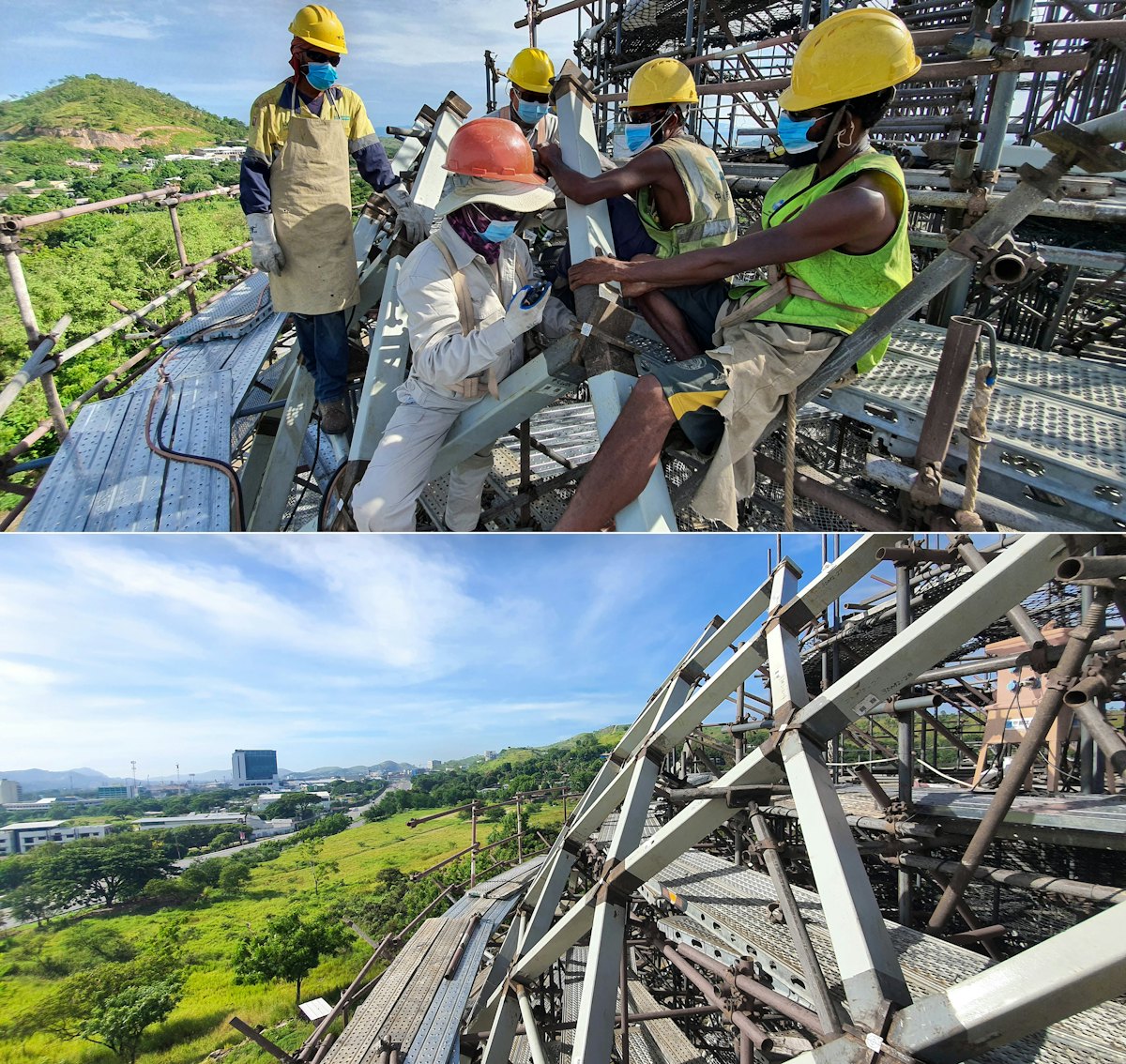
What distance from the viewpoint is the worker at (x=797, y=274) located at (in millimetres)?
2596

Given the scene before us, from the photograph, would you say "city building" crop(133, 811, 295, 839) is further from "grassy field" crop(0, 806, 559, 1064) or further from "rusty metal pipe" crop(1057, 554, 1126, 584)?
"rusty metal pipe" crop(1057, 554, 1126, 584)

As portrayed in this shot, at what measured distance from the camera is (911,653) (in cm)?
186

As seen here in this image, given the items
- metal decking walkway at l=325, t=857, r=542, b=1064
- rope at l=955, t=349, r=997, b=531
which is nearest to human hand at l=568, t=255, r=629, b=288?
rope at l=955, t=349, r=997, b=531

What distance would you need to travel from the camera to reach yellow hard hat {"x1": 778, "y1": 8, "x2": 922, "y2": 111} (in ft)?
8.43

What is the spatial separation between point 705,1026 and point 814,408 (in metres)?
5.80

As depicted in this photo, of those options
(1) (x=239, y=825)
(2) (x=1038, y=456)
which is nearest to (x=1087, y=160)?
(2) (x=1038, y=456)

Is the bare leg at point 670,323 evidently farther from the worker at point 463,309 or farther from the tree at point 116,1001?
the tree at point 116,1001

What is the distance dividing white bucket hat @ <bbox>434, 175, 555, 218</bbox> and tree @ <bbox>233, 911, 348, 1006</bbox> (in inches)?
1030

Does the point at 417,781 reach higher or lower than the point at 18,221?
lower

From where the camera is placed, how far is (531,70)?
5262mm

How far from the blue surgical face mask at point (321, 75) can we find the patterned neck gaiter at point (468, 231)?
1.96 meters

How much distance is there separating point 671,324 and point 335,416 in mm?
3222

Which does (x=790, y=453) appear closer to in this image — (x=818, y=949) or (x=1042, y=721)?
(x=1042, y=721)

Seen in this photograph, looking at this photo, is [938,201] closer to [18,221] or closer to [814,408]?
[814,408]
